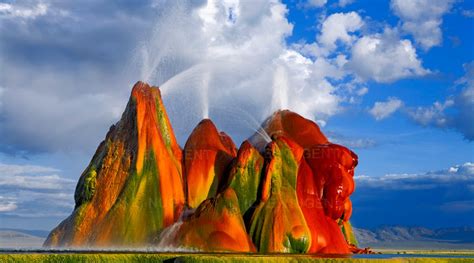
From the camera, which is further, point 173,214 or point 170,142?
point 170,142

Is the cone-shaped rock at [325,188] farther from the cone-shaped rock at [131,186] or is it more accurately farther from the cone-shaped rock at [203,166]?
the cone-shaped rock at [131,186]

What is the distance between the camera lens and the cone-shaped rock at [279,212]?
8138 centimetres

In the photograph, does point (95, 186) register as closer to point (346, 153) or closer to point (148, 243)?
point (148, 243)

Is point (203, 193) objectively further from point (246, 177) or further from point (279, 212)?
point (279, 212)

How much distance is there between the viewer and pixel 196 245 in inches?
3110

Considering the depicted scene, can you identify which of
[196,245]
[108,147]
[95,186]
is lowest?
[196,245]

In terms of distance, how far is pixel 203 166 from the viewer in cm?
9481

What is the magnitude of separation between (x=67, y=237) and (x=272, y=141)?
106ft

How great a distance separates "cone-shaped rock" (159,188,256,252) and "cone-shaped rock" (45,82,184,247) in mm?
5665

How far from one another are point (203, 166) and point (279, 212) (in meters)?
17.0

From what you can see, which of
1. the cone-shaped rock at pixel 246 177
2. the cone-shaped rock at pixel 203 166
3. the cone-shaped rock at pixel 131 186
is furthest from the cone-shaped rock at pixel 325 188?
the cone-shaped rock at pixel 131 186

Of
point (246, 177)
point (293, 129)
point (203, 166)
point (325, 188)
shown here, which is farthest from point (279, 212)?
point (293, 129)

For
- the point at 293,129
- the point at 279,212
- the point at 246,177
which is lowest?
the point at 279,212

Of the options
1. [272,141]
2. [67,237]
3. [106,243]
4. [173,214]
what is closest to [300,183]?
[272,141]
